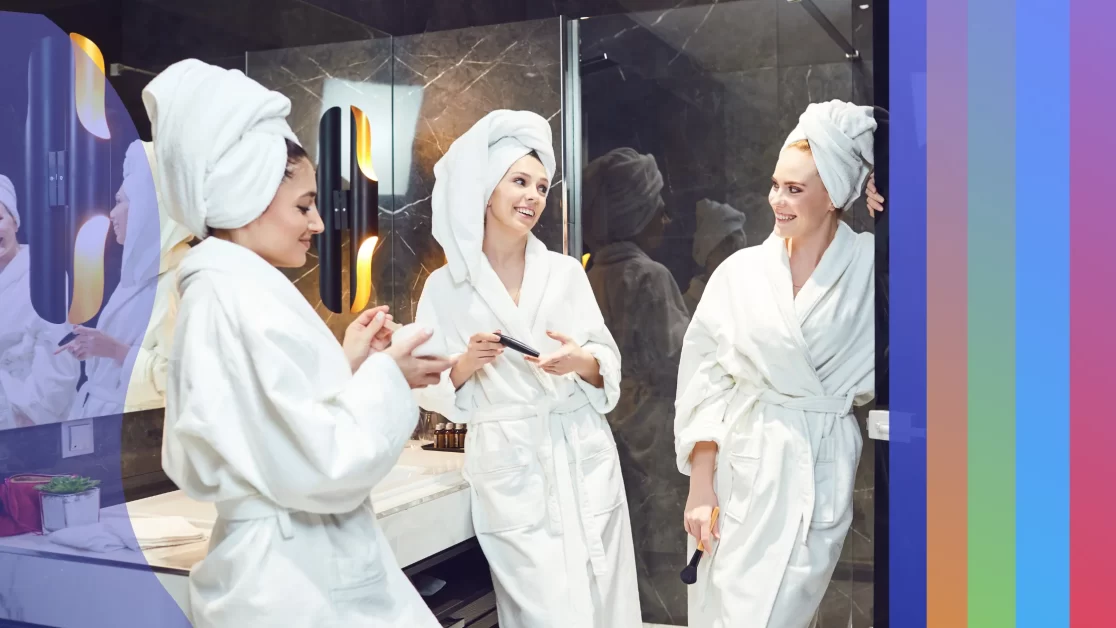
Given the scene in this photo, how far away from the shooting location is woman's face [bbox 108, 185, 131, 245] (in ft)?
4.88

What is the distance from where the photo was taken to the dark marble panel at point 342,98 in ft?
6.40

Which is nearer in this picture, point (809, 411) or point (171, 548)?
point (171, 548)

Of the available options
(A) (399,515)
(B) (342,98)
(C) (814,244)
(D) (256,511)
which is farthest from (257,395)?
(C) (814,244)

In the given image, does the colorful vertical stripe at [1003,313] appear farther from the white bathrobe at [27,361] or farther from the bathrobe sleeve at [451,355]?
the white bathrobe at [27,361]

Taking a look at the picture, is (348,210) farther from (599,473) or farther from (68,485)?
(68,485)

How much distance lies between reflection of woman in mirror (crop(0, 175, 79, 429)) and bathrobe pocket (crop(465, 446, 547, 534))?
92 centimetres

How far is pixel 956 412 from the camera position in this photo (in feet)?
4.66

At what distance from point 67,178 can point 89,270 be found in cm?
14

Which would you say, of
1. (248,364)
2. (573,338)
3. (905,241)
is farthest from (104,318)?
(905,241)

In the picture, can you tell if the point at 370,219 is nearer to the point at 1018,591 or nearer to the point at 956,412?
the point at 956,412

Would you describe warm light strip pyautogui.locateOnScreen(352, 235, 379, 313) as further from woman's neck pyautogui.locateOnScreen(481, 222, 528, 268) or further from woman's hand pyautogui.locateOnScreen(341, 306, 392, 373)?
woman's hand pyautogui.locateOnScreen(341, 306, 392, 373)

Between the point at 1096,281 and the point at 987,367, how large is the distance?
184 millimetres

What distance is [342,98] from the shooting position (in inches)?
88.0

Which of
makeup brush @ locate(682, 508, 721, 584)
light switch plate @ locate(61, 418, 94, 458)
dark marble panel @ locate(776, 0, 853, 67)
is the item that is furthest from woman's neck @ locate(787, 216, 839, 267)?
light switch plate @ locate(61, 418, 94, 458)
